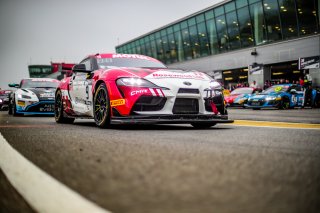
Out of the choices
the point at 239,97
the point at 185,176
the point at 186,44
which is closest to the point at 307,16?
the point at 239,97

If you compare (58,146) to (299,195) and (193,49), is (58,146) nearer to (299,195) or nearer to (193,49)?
(299,195)

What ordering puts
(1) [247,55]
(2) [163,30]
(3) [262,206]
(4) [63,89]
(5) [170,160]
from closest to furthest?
(3) [262,206]
(5) [170,160]
(4) [63,89]
(1) [247,55]
(2) [163,30]

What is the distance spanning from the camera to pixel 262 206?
1.55m

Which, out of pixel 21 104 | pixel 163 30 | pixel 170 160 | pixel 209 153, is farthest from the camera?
pixel 163 30

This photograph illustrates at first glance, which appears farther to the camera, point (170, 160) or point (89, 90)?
point (89, 90)

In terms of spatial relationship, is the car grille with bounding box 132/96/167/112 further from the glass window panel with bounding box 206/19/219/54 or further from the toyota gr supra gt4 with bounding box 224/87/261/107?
the glass window panel with bounding box 206/19/219/54

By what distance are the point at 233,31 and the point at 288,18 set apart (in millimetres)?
6205

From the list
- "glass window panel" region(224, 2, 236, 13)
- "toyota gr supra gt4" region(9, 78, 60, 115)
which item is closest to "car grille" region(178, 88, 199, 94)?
"toyota gr supra gt4" region(9, 78, 60, 115)

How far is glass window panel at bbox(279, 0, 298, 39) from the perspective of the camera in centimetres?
2669

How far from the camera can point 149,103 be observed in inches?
223

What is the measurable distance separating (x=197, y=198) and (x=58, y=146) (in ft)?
7.48

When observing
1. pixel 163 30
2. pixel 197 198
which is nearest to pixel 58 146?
pixel 197 198

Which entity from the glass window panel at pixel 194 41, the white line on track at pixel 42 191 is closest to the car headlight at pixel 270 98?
the white line on track at pixel 42 191

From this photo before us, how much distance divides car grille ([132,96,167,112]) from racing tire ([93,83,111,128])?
0.59 meters
